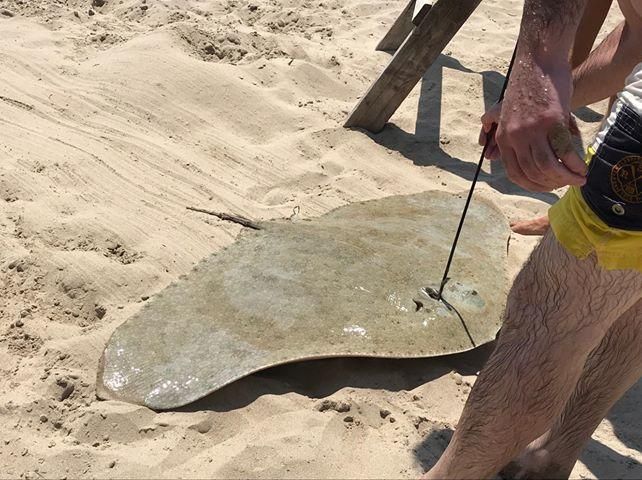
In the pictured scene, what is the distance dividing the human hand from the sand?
1.04 meters

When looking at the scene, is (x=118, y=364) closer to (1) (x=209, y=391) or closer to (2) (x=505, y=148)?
(1) (x=209, y=391)

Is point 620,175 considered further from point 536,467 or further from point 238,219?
point 238,219

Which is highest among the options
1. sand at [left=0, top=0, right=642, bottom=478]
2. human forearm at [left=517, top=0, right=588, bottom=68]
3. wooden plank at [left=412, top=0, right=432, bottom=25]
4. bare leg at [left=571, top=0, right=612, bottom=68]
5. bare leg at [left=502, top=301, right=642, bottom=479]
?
human forearm at [left=517, top=0, right=588, bottom=68]

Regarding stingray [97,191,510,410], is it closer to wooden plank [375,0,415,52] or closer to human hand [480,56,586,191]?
human hand [480,56,586,191]

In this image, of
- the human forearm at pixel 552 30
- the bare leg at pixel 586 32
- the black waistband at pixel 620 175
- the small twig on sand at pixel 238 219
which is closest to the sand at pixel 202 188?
the small twig on sand at pixel 238 219

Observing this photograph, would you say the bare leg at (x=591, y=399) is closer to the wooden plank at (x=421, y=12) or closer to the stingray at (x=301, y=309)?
the stingray at (x=301, y=309)

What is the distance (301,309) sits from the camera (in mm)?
2719

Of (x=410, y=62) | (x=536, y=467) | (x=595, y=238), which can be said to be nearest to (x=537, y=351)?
(x=595, y=238)

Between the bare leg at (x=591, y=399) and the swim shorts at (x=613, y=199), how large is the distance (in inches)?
16.8

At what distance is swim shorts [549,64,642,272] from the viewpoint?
175 cm

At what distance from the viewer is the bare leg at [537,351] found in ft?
6.16

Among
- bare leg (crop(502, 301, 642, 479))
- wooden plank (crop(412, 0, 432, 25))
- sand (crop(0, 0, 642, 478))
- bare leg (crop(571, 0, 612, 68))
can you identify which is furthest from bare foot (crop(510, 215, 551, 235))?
wooden plank (crop(412, 0, 432, 25))

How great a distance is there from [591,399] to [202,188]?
2.15 m

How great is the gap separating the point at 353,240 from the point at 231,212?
750 millimetres
